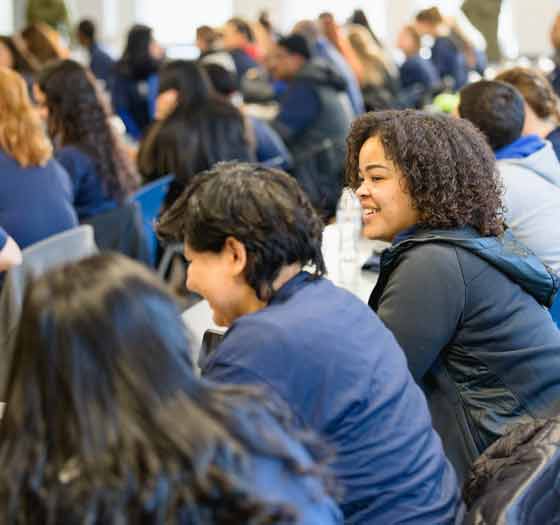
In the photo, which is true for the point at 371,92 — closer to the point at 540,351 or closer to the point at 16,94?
the point at 16,94

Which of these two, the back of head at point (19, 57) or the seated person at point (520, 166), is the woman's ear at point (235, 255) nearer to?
the seated person at point (520, 166)

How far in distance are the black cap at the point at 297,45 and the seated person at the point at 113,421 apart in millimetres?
4801

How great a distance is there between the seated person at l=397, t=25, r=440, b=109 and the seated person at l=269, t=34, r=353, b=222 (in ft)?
8.57

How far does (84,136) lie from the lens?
152 inches

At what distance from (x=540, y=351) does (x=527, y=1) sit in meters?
11.3

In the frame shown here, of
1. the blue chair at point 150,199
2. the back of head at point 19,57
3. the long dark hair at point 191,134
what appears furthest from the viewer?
the back of head at point 19,57

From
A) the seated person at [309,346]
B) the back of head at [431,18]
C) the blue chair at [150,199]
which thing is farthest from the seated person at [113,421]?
the back of head at [431,18]

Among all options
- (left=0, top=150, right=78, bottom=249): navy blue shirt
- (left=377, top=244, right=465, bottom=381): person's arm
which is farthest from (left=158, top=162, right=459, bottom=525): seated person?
(left=0, top=150, right=78, bottom=249): navy blue shirt

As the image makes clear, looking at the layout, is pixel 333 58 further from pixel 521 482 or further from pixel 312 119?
pixel 521 482

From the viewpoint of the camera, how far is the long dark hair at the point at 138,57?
7004 mm

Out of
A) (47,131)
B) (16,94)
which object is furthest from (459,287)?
(47,131)

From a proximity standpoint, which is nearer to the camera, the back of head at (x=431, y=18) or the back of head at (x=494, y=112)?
the back of head at (x=494, y=112)

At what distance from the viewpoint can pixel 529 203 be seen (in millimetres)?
2719

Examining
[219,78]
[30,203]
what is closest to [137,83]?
[219,78]
